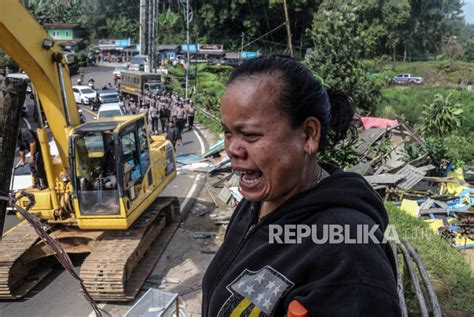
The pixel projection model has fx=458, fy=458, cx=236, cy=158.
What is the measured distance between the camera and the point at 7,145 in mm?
3537

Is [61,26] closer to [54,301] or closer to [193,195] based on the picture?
[193,195]

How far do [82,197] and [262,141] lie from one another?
20.3 ft

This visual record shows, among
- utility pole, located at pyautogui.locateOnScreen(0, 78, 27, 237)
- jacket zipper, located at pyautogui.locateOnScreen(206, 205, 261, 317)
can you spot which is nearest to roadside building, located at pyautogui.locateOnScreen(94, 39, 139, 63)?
utility pole, located at pyautogui.locateOnScreen(0, 78, 27, 237)

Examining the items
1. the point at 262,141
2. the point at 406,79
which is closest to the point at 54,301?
the point at 262,141

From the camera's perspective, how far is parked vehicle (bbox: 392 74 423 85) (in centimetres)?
4209

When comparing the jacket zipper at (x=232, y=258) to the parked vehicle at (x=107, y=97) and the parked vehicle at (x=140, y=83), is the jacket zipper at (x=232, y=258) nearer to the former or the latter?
the parked vehicle at (x=107, y=97)

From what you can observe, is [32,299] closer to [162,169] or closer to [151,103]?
[162,169]

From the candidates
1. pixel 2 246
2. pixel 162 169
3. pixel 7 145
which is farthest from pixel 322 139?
pixel 162 169

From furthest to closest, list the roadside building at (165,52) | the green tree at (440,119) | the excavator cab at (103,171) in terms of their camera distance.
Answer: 1. the roadside building at (165,52)
2. the green tree at (440,119)
3. the excavator cab at (103,171)

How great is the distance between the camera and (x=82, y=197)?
707 centimetres

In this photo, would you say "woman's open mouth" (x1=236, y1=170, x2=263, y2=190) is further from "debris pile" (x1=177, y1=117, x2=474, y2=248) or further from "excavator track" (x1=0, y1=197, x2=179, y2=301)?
"debris pile" (x1=177, y1=117, x2=474, y2=248)

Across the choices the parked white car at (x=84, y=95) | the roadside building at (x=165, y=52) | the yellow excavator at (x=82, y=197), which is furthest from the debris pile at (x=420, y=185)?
the roadside building at (x=165, y=52)

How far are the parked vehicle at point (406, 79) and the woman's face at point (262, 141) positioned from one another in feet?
141

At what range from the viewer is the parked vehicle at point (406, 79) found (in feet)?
138
